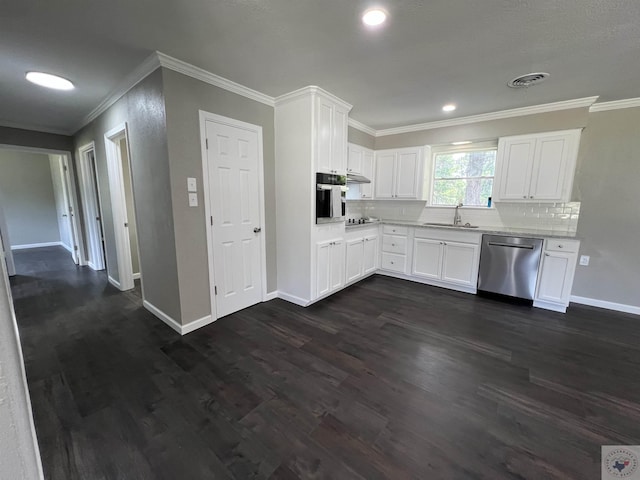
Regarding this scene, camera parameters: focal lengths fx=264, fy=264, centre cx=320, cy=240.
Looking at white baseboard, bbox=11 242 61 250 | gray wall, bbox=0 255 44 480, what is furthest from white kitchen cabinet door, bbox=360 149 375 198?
white baseboard, bbox=11 242 61 250

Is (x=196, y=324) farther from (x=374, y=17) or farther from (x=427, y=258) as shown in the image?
(x=427, y=258)

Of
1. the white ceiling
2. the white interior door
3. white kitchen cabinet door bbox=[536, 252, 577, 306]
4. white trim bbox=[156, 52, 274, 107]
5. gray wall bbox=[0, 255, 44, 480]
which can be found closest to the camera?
gray wall bbox=[0, 255, 44, 480]

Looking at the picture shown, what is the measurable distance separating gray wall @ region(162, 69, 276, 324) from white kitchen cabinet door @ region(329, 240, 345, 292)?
1558 millimetres

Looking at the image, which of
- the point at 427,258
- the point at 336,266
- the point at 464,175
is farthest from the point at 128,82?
the point at 464,175

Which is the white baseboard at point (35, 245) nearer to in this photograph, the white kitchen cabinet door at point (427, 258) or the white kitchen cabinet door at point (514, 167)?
the white kitchen cabinet door at point (427, 258)

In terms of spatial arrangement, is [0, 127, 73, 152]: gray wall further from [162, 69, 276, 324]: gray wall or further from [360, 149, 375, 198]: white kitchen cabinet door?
[360, 149, 375, 198]: white kitchen cabinet door

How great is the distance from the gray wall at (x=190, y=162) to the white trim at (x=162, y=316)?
0.46 feet

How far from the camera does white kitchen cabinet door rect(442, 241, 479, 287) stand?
3.77 meters

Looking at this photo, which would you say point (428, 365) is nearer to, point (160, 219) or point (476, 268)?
point (476, 268)

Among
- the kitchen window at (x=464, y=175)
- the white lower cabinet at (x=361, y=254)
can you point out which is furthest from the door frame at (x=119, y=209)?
the kitchen window at (x=464, y=175)

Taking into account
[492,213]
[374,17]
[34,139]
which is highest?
[374,17]

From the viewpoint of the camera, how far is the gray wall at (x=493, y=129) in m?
3.24

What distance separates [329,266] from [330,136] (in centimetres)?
166

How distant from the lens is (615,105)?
3184mm
